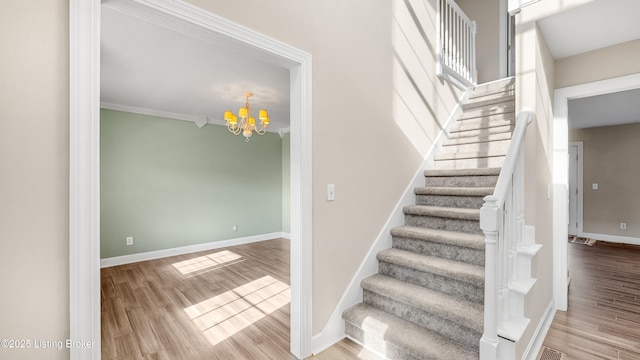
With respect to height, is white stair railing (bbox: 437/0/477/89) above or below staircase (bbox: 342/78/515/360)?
above

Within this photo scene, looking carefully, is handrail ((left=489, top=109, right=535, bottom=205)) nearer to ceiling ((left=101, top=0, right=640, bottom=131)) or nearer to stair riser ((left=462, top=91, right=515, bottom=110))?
ceiling ((left=101, top=0, right=640, bottom=131))

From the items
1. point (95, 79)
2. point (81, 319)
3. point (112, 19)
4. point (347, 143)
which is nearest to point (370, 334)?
point (347, 143)

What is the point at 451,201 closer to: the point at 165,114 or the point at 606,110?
the point at 606,110

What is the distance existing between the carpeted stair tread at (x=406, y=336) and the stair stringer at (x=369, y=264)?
0.27 feet

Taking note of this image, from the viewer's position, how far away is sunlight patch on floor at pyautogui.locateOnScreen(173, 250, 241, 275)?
3.93 metres

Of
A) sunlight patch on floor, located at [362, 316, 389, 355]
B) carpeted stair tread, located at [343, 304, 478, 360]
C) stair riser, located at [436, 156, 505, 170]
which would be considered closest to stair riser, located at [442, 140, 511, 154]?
stair riser, located at [436, 156, 505, 170]

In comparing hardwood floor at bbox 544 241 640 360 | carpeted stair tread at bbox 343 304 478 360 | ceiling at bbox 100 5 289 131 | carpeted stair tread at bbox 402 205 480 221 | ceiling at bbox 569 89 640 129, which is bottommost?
hardwood floor at bbox 544 241 640 360

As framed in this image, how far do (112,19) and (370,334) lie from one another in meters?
3.00

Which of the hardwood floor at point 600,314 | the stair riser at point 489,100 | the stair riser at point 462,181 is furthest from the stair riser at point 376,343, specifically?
the stair riser at point 489,100

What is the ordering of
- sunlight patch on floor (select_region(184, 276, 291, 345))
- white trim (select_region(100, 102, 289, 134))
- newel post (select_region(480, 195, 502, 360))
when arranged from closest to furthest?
newel post (select_region(480, 195, 502, 360)) < sunlight patch on floor (select_region(184, 276, 291, 345)) < white trim (select_region(100, 102, 289, 134))

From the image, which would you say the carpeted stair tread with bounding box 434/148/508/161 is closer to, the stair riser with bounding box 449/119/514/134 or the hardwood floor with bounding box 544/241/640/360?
the stair riser with bounding box 449/119/514/134

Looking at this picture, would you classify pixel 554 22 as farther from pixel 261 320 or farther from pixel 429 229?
pixel 261 320

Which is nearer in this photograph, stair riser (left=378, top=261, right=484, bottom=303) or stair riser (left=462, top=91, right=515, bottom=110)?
stair riser (left=378, top=261, right=484, bottom=303)

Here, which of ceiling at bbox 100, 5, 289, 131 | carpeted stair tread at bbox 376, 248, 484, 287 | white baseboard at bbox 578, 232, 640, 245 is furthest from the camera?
white baseboard at bbox 578, 232, 640, 245
